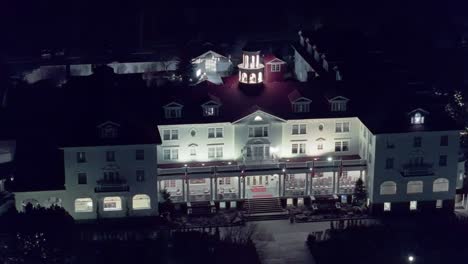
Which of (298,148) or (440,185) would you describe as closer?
(440,185)

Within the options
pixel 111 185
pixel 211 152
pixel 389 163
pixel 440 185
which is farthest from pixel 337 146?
pixel 111 185

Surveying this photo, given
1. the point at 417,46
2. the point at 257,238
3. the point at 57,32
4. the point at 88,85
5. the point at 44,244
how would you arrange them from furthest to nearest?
the point at 57,32 < the point at 417,46 < the point at 88,85 < the point at 257,238 < the point at 44,244

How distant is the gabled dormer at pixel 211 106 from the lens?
286 ft

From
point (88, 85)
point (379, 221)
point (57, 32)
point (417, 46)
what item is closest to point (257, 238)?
point (379, 221)

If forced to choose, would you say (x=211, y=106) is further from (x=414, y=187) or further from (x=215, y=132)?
(x=414, y=187)

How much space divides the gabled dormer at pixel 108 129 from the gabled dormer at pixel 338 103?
22.6m

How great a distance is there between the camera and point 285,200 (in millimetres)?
88625

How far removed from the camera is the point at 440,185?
8769cm

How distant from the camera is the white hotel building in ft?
276

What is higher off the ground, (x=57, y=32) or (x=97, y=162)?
(x=57, y=32)

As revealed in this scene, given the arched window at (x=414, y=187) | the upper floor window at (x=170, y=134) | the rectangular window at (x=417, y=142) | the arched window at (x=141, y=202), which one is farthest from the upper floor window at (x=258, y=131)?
the arched window at (x=414, y=187)

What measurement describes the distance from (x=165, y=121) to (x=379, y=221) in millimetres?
24146

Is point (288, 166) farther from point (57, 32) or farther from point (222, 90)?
point (57, 32)

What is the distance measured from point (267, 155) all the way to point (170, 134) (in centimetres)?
1052
